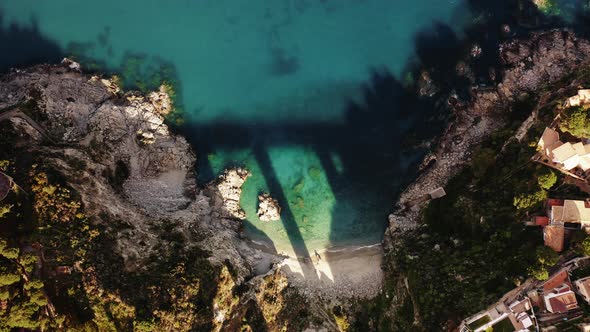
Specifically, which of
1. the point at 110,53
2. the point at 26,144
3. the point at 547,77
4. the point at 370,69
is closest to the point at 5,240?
the point at 26,144

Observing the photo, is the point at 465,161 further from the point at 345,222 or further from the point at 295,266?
the point at 295,266

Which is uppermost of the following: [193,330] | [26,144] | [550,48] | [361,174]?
[26,144]

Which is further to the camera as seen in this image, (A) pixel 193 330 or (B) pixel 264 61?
(B) pixel 264 61

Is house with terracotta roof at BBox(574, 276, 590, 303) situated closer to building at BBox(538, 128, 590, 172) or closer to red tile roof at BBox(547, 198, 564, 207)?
red tile roof at BBox(547, 198, 564, 207)

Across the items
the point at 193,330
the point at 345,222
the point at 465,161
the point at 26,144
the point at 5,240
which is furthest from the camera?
the point at 345,222

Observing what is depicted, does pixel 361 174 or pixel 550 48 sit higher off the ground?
pixel 550 48

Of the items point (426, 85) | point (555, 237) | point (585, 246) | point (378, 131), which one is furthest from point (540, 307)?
point (426, 85)

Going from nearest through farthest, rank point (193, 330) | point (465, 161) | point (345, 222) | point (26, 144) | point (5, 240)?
point (5, 240) < point (193, 330) < point (26, 144) < point (465, 161) < point (345, 222)

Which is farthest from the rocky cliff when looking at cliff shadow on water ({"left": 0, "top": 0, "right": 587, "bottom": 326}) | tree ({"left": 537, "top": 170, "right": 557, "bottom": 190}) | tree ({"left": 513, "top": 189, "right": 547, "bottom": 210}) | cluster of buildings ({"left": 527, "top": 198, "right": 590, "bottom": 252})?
tree ({"left": 537, "top": 170, "right": 557, "bottom": 190})
